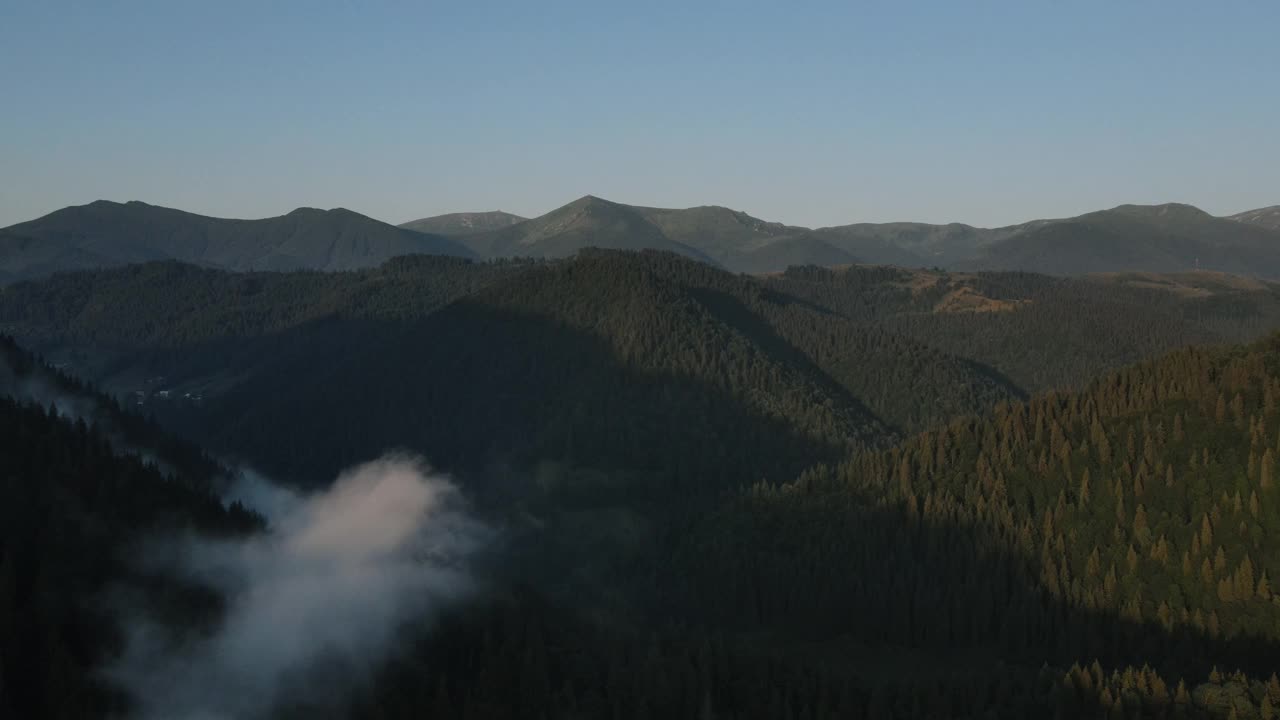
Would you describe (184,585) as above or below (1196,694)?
above

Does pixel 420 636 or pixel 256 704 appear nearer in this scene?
pixel 256 704

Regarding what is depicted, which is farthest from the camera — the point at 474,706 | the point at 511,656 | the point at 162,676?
the point at 511,656

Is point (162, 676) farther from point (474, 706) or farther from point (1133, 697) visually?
point (1133, 697)

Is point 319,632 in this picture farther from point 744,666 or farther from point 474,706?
point 744,666

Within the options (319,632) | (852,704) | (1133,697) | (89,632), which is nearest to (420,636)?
(319,632)

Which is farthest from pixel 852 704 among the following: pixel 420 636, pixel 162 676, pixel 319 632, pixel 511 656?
pixel 162 676

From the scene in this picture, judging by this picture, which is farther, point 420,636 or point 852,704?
point 420,636

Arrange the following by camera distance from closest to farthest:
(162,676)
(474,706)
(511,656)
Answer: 1. (162,676)
2. (474,706)
3. (511,656)

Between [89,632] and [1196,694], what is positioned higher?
[89,632]
